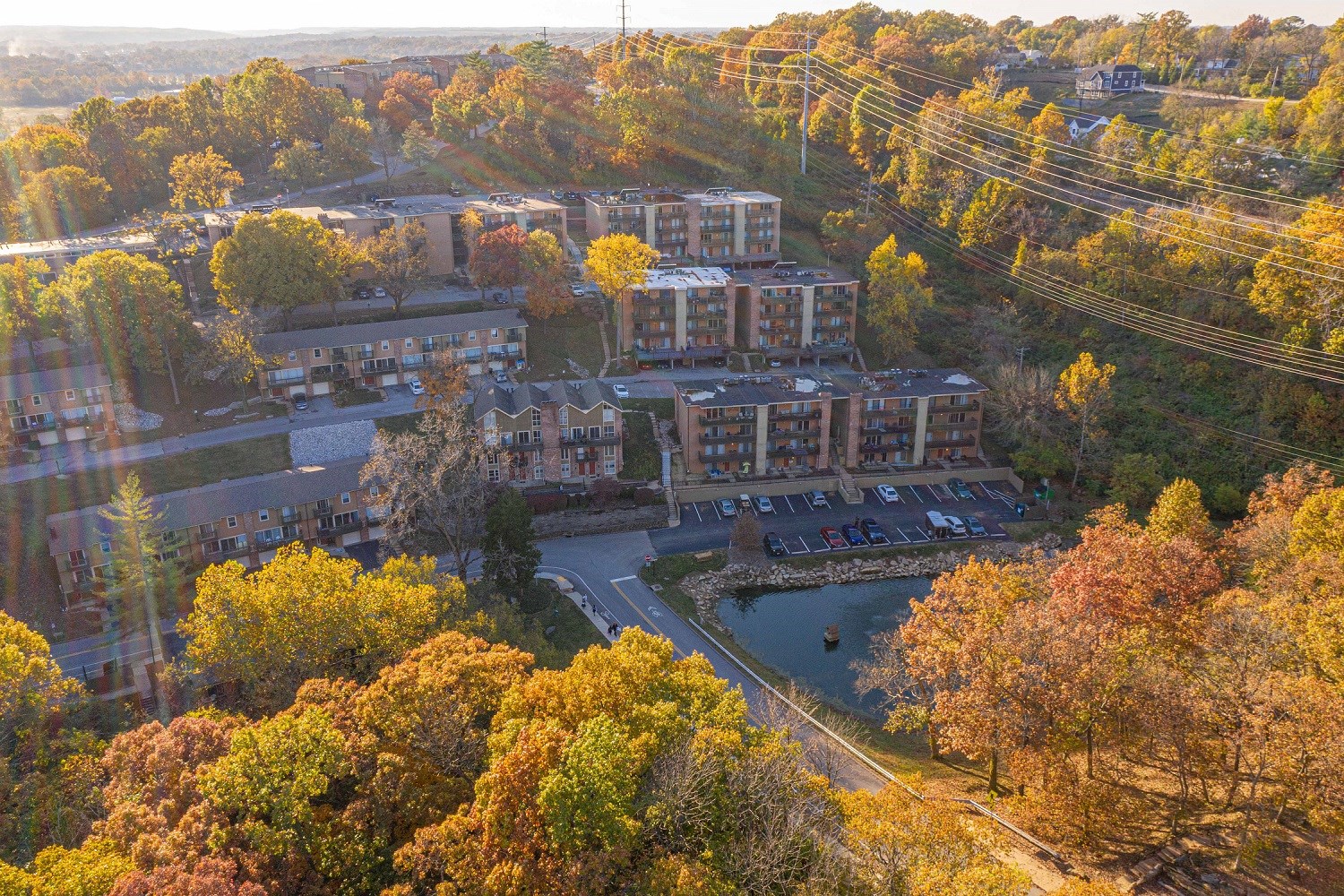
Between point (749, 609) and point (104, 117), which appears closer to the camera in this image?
point (749, 609)

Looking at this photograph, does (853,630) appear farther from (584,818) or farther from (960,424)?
(584,818)

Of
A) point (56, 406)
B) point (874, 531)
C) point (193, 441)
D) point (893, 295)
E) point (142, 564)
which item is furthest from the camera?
point (893, 295)

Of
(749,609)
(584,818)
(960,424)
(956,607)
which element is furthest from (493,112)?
(584,818)

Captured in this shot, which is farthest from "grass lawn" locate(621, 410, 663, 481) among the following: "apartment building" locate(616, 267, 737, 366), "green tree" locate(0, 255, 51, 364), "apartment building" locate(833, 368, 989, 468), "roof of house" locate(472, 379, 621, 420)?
"green tree" locate(0, 255, 51, 364)

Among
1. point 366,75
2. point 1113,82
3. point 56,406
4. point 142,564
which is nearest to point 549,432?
point 142,564

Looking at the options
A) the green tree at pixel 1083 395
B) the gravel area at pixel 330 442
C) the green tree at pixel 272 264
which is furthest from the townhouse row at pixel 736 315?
the green tree at pixel 272 264

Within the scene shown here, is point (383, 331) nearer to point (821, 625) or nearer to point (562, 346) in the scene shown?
point (562, 346)
